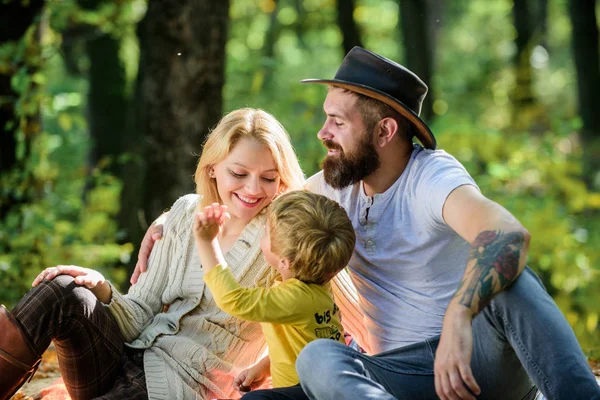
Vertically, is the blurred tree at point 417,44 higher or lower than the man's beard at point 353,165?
higher

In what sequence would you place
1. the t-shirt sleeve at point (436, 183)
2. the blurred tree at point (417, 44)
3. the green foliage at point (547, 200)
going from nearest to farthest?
the t-shirt sleeve at point (436, 183)
the green foliage at point (547, 200)
the blurred tree at point (417, 44)

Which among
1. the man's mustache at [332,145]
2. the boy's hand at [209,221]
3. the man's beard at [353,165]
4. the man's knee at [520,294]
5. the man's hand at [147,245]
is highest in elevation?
the man's mustache at [332,145]

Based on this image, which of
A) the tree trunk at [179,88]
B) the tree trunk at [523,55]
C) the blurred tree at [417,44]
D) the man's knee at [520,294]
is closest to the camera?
the man's knee at [520,294]

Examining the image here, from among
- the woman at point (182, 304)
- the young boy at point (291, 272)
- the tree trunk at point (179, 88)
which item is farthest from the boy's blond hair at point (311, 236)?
the tree trunk at point (179, 88)

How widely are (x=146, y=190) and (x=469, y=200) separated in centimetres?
359

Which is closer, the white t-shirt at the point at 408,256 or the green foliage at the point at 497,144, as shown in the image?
the white t-shirt at the point at 408,256

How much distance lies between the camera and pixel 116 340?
359cm

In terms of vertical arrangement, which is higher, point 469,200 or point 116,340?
point 469,200

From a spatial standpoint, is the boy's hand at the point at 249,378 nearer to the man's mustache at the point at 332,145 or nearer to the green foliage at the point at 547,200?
the man's mustache at the point at 332,145

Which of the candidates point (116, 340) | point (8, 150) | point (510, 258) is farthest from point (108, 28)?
point (510, 258)

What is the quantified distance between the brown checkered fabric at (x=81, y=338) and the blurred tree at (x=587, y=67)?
31.8ft

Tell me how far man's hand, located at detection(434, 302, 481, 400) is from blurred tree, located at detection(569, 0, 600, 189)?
982 centimetres

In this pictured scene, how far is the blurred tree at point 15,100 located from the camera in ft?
23.1

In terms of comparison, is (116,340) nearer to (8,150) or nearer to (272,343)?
(272,343)
